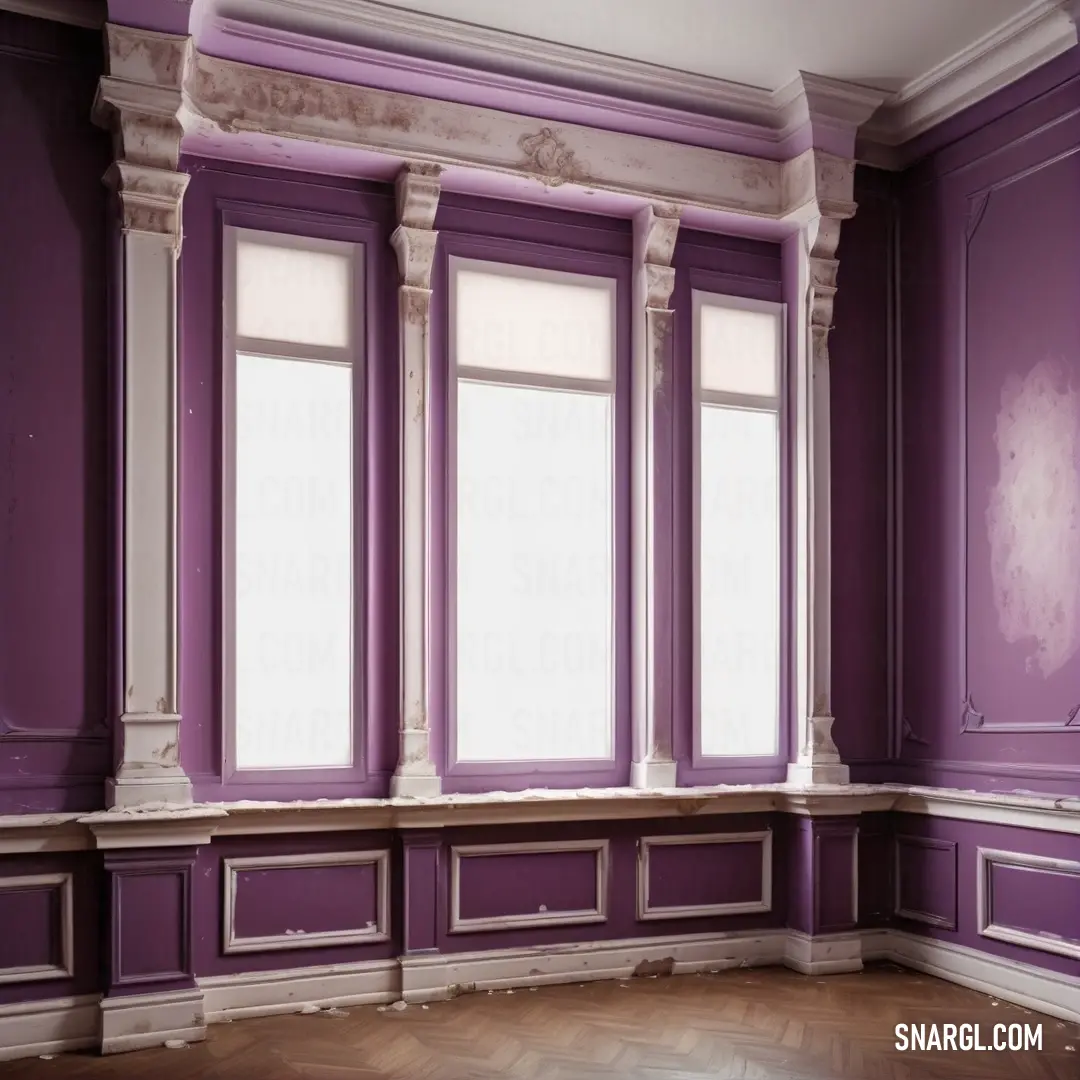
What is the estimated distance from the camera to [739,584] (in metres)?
5.65

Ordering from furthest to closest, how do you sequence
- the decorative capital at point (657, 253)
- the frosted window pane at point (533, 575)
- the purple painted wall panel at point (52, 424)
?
the decorative capital at point (657, 253) < the frosted window pane at point (533, 575) < the purple painted wall panel at point (52, 424)

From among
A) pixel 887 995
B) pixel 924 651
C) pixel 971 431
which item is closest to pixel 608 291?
pixel 971 431

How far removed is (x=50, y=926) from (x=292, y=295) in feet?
8.31

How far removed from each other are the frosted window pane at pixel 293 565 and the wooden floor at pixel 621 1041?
1037 mm

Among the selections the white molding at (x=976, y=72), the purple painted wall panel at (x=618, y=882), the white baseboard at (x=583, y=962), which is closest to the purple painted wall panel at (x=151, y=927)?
the white baseboard at (x=583, y=962)

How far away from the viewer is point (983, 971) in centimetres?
503

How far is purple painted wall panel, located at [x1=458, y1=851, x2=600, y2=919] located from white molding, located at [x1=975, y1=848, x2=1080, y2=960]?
1581 mm

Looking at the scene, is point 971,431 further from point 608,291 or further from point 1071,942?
point 1071,942

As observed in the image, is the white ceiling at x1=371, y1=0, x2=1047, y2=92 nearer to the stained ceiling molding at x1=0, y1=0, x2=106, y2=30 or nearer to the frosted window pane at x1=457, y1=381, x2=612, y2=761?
the stained ceiling molding at x1=0, y1=0, x2=106, y2=30

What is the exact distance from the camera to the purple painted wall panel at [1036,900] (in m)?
4.70

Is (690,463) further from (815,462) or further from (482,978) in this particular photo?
(482,978)

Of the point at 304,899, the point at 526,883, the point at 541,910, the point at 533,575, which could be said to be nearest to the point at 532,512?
the point at 533,575

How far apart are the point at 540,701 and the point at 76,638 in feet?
6.22

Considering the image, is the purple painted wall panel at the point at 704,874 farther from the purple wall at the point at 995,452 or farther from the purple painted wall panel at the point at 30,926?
the purple painted wall panel at the point at 30,926
